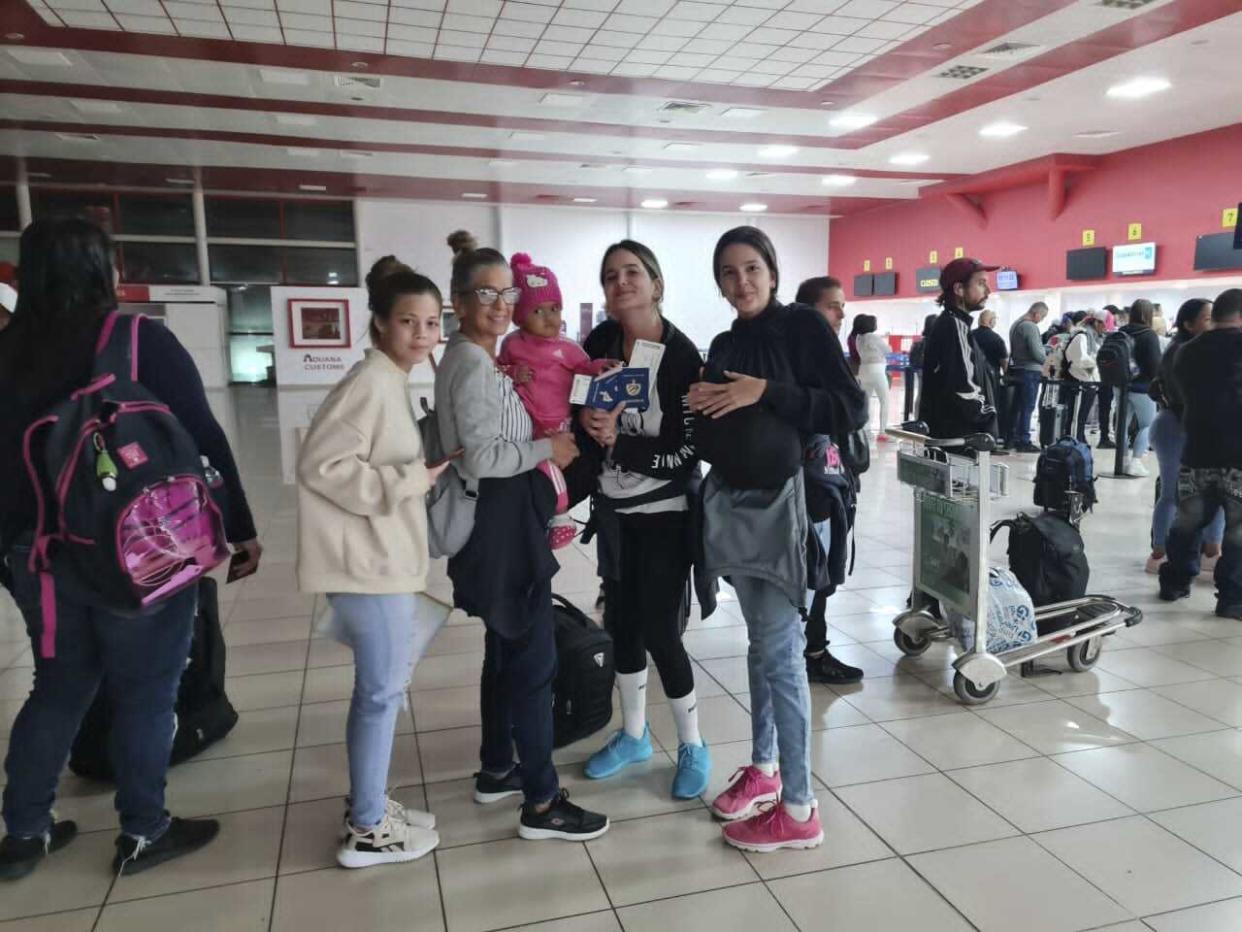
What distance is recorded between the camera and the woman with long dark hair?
1829 mm

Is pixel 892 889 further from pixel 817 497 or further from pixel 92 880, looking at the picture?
pixel 92 880

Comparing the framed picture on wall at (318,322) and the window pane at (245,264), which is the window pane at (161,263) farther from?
the framed picture on wall at (318,322)

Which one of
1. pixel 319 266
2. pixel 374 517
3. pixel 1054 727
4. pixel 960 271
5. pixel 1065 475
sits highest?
pixel 319 266

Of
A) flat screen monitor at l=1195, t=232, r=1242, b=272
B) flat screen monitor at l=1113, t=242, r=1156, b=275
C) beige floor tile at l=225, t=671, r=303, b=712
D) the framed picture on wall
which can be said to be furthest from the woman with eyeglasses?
the framed picture on wall

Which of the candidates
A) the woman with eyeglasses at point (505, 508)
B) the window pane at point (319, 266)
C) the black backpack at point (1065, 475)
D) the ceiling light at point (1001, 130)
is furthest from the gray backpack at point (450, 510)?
the window pane at point (319, 266)

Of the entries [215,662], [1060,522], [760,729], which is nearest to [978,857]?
[760,729]

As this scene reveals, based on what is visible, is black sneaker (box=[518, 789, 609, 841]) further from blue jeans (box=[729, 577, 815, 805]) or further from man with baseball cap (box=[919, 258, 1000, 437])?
man with baseball cap (box=[919, 258, 1000, 437])

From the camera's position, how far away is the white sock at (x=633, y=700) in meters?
2.47

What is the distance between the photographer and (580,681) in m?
2.68

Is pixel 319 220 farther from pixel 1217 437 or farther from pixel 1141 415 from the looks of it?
pixel 1217 437

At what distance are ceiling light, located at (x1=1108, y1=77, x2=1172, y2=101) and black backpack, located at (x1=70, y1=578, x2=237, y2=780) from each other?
987cm

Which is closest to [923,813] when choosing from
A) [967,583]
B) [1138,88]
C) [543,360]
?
[967,583]

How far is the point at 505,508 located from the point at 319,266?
1722cm

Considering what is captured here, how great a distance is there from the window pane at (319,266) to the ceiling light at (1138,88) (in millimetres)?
13652
